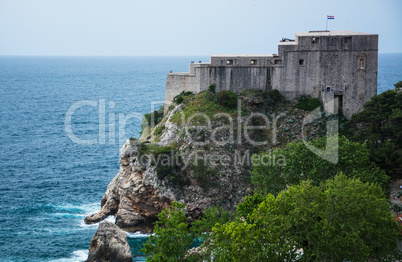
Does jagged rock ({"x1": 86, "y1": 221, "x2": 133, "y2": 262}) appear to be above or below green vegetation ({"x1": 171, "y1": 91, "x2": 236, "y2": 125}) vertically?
below

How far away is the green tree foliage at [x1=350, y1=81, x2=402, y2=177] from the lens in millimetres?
55625

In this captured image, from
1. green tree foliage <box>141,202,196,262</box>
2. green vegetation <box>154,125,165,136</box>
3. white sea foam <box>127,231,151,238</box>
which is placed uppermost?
green vegetation <box>154,125,165,136</box>

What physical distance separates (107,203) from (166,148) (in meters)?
9.86

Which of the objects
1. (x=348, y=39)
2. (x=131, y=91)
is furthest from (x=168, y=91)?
(x=131, y=91)

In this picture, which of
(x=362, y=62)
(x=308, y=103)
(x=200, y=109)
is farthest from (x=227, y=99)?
(x=362, y=62)

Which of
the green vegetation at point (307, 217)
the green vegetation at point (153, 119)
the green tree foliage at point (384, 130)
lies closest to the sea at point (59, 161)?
the green vegetation at point (153, 119)

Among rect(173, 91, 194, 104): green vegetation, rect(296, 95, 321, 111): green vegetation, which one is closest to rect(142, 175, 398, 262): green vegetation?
rect(296, 95, 321, 111): green vegetation

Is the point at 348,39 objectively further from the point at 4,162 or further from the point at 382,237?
the point at 4,162

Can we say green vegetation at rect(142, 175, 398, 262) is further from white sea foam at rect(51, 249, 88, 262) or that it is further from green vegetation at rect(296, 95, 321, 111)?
green vegetation at rect(296, 95, 321, 111)

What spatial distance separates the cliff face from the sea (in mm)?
4042

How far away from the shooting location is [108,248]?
2237 inches

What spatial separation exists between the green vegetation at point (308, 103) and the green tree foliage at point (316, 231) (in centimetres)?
2853

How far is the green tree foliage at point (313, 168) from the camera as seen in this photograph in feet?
166

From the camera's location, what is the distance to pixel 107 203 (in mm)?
68500
